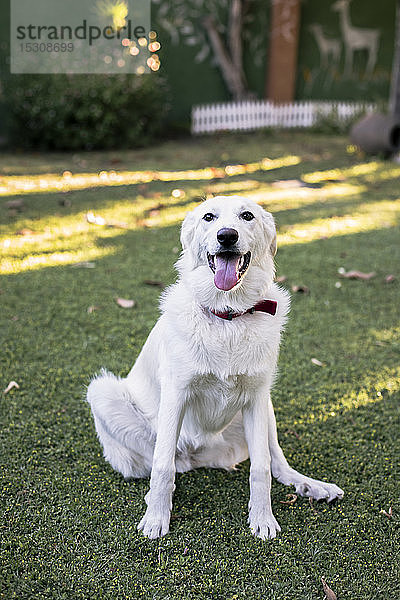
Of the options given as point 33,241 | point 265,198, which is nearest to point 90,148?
point 265,198

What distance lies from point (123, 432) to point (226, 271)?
905 mm

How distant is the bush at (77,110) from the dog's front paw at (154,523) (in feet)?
27.9

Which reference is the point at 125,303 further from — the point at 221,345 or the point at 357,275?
the point at 221,345

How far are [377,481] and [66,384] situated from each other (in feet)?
5.77

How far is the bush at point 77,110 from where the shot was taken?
32.2 ft

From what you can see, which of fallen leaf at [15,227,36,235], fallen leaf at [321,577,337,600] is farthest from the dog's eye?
fallen leaf at [15,227,36,235]

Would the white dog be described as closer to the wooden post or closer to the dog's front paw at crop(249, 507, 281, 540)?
the dog's front paw at crop(249, 507, 281, 540)

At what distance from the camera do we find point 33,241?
227 inches

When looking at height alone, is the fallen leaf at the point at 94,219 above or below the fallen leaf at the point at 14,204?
below

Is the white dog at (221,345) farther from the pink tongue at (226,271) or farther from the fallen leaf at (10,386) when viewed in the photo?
the fallen leaf at (10,386)

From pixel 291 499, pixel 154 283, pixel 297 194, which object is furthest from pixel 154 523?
pixel 297 194

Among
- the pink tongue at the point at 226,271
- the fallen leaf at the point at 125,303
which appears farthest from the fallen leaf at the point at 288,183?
the pink tongue at the point at 226,271

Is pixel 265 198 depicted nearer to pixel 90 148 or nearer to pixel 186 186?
pixel 186 186

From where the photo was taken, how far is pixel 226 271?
2318mm
